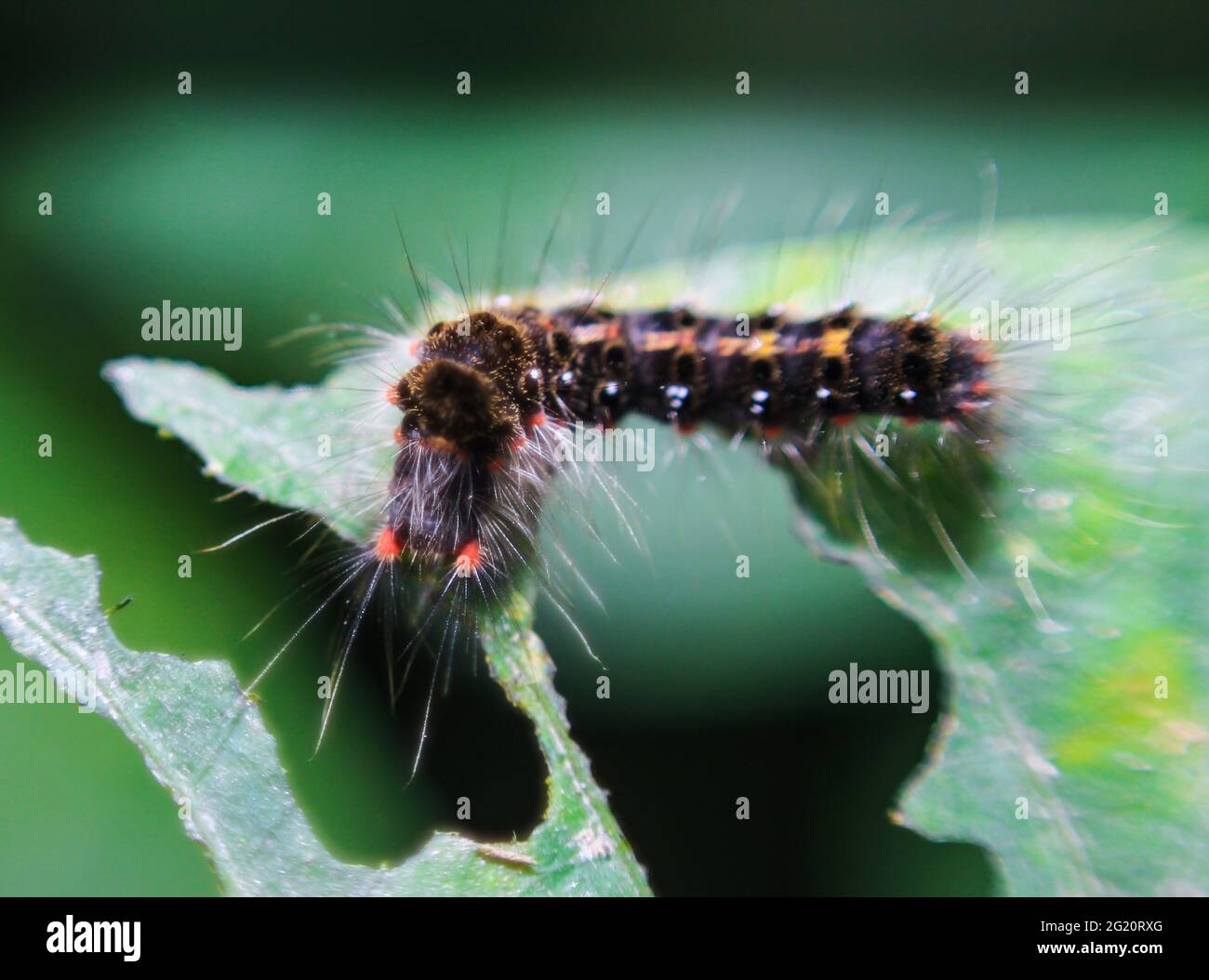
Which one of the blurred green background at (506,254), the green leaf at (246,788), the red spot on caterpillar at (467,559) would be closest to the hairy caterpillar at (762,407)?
the red spot on caterpillar at (467,559)

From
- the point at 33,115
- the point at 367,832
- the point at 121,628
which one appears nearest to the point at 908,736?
the point at 367,832

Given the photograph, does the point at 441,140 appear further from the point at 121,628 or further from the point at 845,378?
the point at 121,628

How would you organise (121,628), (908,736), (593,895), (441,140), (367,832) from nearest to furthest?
(593,895) → (121,628) → (367,832) → (908,736) → (441,140)

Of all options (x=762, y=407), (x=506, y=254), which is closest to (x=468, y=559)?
(x=762, y=407)

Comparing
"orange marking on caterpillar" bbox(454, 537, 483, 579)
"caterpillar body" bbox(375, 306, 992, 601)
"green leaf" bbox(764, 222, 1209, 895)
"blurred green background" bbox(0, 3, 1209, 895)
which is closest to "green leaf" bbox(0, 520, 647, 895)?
"blurred green background" bbox(0, 3, 1209, 895)

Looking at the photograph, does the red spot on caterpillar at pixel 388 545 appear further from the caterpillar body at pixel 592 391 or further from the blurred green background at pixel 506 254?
the blurred green background at pixel 506 254

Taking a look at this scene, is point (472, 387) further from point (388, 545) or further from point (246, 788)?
point (246, 788)
